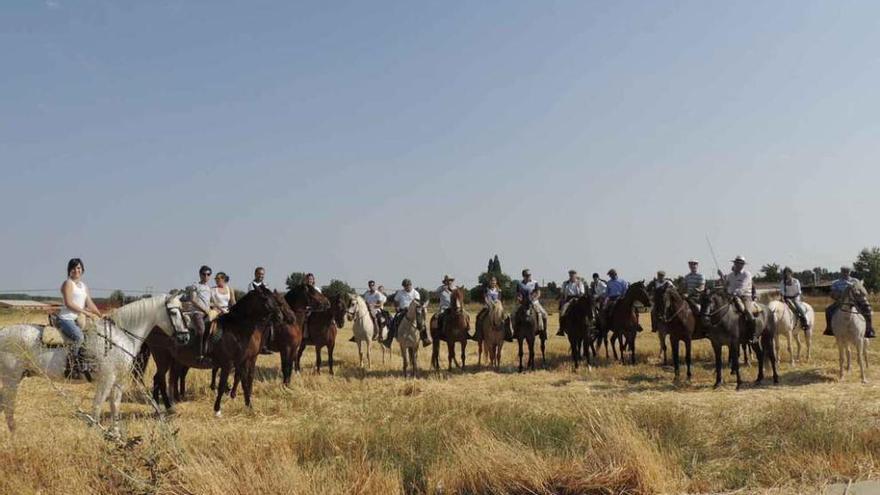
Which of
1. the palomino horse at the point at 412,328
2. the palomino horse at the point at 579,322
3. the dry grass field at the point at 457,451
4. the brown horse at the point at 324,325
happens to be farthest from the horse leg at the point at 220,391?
the palomino horse at the point at 579,322

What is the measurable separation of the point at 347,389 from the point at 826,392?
896 centimetres

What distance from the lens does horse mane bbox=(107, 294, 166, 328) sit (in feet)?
29.5

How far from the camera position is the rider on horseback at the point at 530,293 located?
15.9 m

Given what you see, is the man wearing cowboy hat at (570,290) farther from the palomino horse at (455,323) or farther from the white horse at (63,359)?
the white horse at (63,359)

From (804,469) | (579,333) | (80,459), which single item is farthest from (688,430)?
(579,333)

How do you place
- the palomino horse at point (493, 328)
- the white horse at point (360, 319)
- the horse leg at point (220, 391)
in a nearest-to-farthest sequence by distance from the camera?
the horse leg at point (220, 391), the palomino horse at point (493, 328), the white horse at point (360, 319)

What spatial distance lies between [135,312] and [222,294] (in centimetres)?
420

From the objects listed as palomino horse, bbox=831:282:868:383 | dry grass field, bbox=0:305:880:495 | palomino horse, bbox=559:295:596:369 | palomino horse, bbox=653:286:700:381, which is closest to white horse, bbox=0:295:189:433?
dry grass field, bbox=0:305:880:495

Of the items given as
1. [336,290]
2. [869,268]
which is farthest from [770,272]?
[336,290]

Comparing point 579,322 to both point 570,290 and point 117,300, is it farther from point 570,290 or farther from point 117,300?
point 117,300

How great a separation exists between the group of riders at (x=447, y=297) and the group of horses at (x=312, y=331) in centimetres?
13

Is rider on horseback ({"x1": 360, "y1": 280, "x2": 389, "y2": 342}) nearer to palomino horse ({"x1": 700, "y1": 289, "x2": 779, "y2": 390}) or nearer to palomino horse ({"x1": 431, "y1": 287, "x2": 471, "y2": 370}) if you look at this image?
palomino horse ({"x1": 431, "y1": 287, "x2": 471, "y2": 370})

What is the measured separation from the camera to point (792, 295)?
15.7 m

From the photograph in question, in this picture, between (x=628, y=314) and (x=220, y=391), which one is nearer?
(x=220, y=391)
